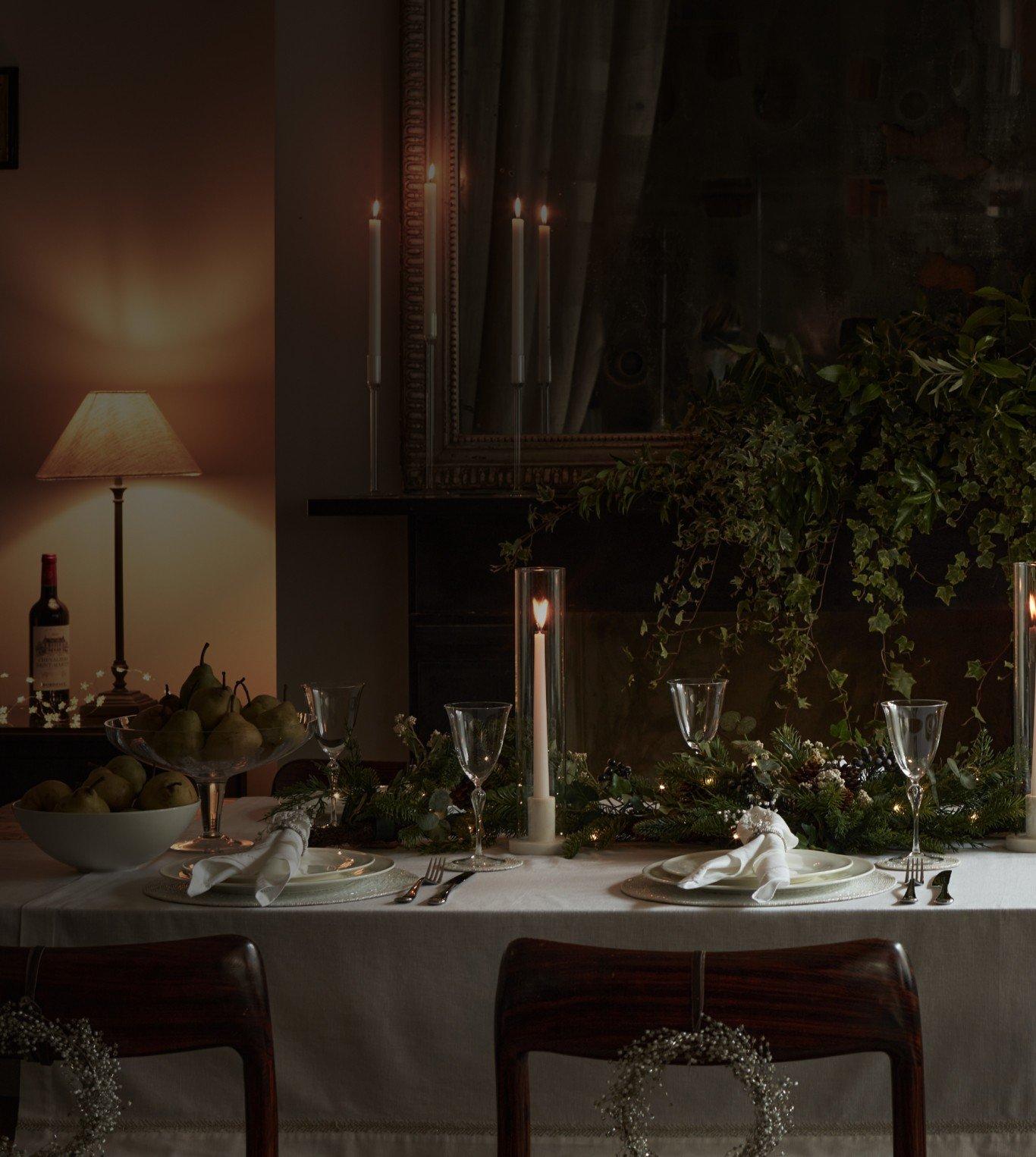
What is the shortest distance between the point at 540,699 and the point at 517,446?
4.26ft

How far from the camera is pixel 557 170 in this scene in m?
2.79

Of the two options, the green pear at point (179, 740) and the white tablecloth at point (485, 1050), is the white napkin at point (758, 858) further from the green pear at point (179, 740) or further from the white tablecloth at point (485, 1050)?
the green pear at point (179, 740)

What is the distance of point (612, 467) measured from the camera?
2.70m

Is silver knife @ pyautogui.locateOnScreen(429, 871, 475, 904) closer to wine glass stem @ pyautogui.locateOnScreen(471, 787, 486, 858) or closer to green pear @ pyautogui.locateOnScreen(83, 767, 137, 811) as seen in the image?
wine glass stem @ pyautogui.locateOnScreen(471, 787, 486, 858)

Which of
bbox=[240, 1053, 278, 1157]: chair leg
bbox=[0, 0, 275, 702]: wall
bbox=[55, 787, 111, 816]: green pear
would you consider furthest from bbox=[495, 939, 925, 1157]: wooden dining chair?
bbox=[0, 0, 275, 702]: wall

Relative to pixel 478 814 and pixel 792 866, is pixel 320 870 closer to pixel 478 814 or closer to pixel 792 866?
pixel 478 814

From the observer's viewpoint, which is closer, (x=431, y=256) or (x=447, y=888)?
(x=447, y=888)

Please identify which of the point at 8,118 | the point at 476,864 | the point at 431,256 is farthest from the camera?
the point at 8,118

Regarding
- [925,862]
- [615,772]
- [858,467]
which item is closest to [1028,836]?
[925,862]

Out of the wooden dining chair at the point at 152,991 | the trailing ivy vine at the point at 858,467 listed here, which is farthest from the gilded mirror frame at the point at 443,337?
the wooden dining chair at the point at 152,991

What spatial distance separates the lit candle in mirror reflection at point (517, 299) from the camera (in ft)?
8.64

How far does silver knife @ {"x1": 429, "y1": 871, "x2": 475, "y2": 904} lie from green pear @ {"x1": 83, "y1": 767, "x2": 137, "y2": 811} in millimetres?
351

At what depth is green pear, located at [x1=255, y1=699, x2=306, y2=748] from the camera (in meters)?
1.43

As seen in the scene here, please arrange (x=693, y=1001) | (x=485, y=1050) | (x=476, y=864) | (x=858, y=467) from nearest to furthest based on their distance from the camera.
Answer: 1. (x=693, y=1001)
2. (x=485, y=1050)
3. (x=476, y=864)
4. (x=858, y=467)
